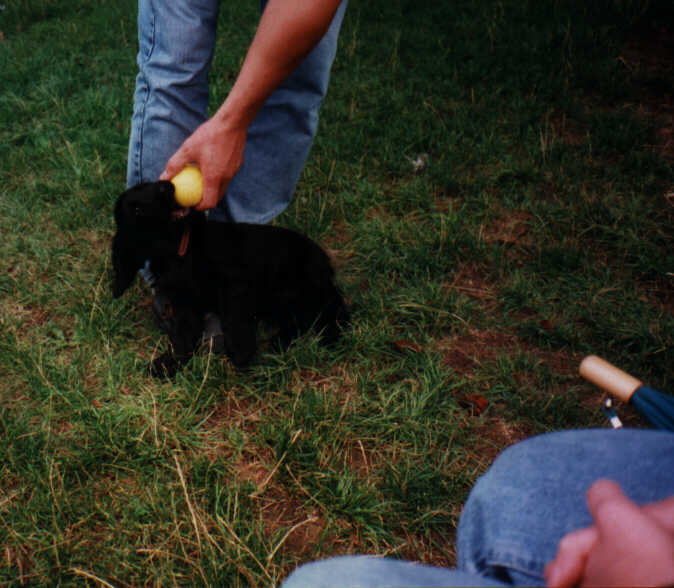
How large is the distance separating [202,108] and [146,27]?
34cm

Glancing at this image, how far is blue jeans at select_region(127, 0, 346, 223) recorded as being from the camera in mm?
2010

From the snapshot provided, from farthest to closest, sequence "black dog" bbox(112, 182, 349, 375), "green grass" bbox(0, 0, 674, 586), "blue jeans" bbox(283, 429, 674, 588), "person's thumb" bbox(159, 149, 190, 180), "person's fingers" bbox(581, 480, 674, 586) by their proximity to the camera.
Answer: "black dog" bbox(112, 182, 349, 375) < "person's thumb" bbox(159, 149, 190, 180) < "green grass" bbox(0, 0, 674, 586) < "blue jeans" bbox(283, 429, 674, 588) < "person's fingers" bbox(581, 480, 674, 586)

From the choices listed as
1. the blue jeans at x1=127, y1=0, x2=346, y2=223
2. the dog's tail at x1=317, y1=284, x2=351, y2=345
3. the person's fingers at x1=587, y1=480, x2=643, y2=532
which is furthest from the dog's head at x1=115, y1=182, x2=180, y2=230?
the person's fingers at x1=587, y1=480, x2=643, y2=532

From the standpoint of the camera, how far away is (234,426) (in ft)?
6.66

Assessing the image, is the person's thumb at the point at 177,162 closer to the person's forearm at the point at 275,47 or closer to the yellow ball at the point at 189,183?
the yellow ball at the point at 189,183

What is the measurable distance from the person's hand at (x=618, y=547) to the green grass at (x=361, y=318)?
1.04m

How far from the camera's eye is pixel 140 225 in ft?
6.61

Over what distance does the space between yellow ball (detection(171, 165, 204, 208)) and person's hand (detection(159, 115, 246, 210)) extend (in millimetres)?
31

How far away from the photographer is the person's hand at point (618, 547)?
593 millimetres

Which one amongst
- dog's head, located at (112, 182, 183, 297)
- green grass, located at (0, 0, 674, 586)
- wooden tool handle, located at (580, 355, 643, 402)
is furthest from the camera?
dog's head, located at (112, 182, 183, 297)

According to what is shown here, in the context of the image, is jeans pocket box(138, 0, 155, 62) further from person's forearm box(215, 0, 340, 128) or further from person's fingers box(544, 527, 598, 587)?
person's fingers box(544, 527, 598, 587)

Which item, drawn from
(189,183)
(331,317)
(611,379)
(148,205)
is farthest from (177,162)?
(611,379)

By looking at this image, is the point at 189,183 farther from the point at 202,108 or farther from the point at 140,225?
the point at 202,108

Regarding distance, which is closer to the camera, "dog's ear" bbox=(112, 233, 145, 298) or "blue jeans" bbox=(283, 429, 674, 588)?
"blue jeans" bbox=(283, 429, 674, 588)
